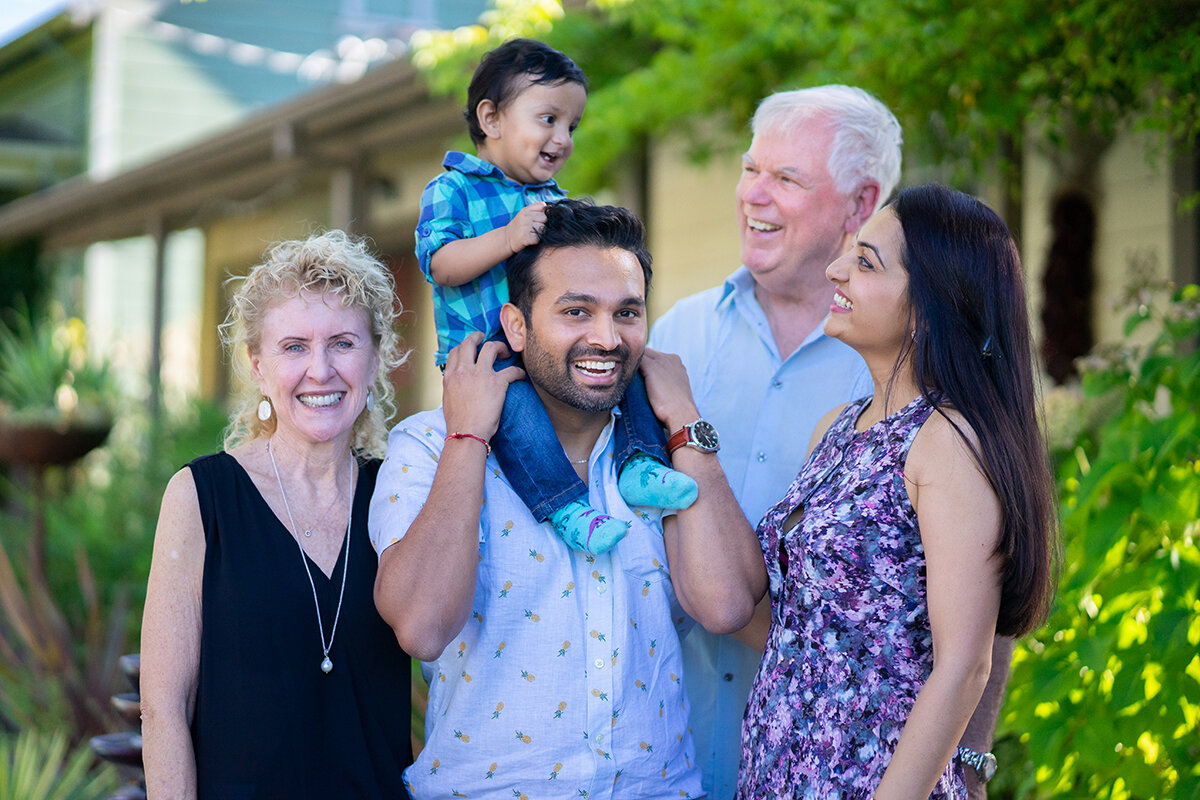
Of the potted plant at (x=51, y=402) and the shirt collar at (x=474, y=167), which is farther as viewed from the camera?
the potted plant at (x=51, y=402)

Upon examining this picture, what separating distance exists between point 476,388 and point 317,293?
39cm

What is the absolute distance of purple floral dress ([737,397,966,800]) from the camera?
1992 mm

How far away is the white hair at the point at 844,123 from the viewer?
2.75 meters

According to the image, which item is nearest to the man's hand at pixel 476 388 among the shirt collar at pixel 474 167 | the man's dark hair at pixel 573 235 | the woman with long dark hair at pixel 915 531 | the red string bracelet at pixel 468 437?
the red string bracelet at pixel 468 437

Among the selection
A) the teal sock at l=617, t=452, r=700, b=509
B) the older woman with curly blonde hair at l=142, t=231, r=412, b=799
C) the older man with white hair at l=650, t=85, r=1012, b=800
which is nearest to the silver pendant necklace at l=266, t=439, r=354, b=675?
the older woman with curly blonde hair at l=142, t=231, r=412, b=799

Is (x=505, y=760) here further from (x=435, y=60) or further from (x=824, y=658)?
(x=435, y=60)

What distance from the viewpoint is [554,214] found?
7.75 feet

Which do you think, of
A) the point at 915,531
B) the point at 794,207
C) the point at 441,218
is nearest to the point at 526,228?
the point at 441,218

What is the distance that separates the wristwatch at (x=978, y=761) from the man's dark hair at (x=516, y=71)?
1.72 m

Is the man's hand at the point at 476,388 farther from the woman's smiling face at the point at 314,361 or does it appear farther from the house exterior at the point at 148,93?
the house exterior at the point at 148,93

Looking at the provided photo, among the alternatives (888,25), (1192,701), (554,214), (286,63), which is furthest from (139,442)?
(286,63)

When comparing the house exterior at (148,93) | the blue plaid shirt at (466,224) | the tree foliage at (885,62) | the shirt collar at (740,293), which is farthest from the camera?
the house exterior at (148,93)

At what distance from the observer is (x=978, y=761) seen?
223 centimetres

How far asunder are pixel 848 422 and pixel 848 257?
13.4 inches
